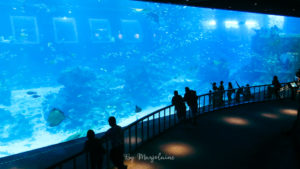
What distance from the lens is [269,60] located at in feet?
126

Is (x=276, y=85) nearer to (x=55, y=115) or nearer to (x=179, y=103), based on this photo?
(x=179, y=103)

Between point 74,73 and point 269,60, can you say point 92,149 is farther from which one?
point 269,60

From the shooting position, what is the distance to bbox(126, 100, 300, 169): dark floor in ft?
14.6

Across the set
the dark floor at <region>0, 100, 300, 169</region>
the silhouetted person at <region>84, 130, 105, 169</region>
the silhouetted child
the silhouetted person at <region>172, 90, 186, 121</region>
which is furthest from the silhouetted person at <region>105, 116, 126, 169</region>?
the silhouetted person at <region>172, 90, 186, 121</region>

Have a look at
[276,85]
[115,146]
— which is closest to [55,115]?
[115,146]

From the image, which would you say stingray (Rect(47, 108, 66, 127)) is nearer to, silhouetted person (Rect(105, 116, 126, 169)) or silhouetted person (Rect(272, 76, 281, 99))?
silhouetted person (Rect(105, 116, 126, 169))

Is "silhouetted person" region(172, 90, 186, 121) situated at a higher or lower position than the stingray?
higher

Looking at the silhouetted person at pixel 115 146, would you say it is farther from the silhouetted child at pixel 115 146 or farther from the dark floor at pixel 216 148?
the dark floor at pixel 216 148

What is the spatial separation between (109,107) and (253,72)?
33900 mm

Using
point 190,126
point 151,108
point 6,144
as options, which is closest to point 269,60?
point 151,108

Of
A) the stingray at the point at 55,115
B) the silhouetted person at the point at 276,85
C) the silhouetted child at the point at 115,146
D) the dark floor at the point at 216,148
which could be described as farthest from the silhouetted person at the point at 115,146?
the stingray at the point at 55,115

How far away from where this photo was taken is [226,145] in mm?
5414

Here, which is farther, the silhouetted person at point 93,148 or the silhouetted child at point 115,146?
the silhouetted child at point 115,146

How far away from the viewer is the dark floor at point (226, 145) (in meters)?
4.46
